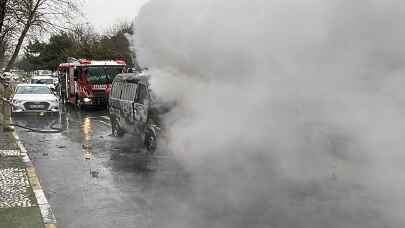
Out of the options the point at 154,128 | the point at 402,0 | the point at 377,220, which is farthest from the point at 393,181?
the point at 154,128

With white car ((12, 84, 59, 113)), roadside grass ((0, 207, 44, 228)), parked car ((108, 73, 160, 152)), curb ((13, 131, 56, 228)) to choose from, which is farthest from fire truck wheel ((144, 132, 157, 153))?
white car ((12, 84, 59, 113))

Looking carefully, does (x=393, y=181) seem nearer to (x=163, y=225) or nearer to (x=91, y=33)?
(x=163, y=225)

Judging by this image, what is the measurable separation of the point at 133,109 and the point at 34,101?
345 inches

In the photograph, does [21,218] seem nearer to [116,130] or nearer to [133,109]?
[133,109]

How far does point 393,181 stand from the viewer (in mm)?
5621

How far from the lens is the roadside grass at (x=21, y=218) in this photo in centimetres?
652

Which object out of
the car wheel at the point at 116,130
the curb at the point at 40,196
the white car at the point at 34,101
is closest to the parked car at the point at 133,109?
the car wheel at the point at 116,130

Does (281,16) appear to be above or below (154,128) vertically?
above

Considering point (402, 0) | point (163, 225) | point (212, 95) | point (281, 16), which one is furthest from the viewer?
point (212, 95)

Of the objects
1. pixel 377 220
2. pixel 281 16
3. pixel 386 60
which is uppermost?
pixel 281 16

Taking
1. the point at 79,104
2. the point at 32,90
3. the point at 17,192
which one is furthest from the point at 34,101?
the point at 17,192

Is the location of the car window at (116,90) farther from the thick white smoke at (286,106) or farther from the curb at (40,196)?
the thick white smoke at (286,106)

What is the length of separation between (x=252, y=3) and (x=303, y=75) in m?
1.06

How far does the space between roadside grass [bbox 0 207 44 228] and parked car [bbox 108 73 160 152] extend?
12.9 ft
